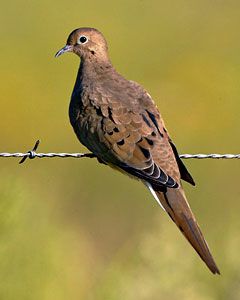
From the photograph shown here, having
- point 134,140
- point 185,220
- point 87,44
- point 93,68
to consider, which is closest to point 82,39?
point 87,44

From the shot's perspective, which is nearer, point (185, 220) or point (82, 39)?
point (185, 220)

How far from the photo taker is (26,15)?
51.1 ft

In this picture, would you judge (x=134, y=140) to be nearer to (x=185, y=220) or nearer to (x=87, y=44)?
(x=185, y=220)

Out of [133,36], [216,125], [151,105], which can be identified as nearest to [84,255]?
[151,105]

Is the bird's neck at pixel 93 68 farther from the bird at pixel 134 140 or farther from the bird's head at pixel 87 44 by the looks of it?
the bird at pixel 134 140

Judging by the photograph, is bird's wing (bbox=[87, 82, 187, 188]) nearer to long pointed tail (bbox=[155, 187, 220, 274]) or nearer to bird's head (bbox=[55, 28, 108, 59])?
long pointed tail (bbox=[155, 187, 220, 274])

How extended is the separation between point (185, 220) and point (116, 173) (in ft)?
13.1

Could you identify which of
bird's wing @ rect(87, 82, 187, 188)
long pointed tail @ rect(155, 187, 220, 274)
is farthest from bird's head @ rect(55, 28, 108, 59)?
long pointed tail @ rect(155, 187, 220, 274)

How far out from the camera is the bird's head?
795cm

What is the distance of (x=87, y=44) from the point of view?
797cm

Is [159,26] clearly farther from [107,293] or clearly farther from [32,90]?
[107,293]

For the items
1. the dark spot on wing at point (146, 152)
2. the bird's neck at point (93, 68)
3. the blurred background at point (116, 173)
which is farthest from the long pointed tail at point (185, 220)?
the bird's neck at point (93, 68)

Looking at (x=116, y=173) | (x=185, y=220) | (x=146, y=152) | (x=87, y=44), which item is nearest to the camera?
(x=185, y=220)

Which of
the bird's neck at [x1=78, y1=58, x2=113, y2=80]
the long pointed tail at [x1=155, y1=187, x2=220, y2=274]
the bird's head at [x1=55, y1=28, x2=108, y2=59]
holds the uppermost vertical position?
the bird's head at [x1=55, y1=28, x2=108, y2=59]
